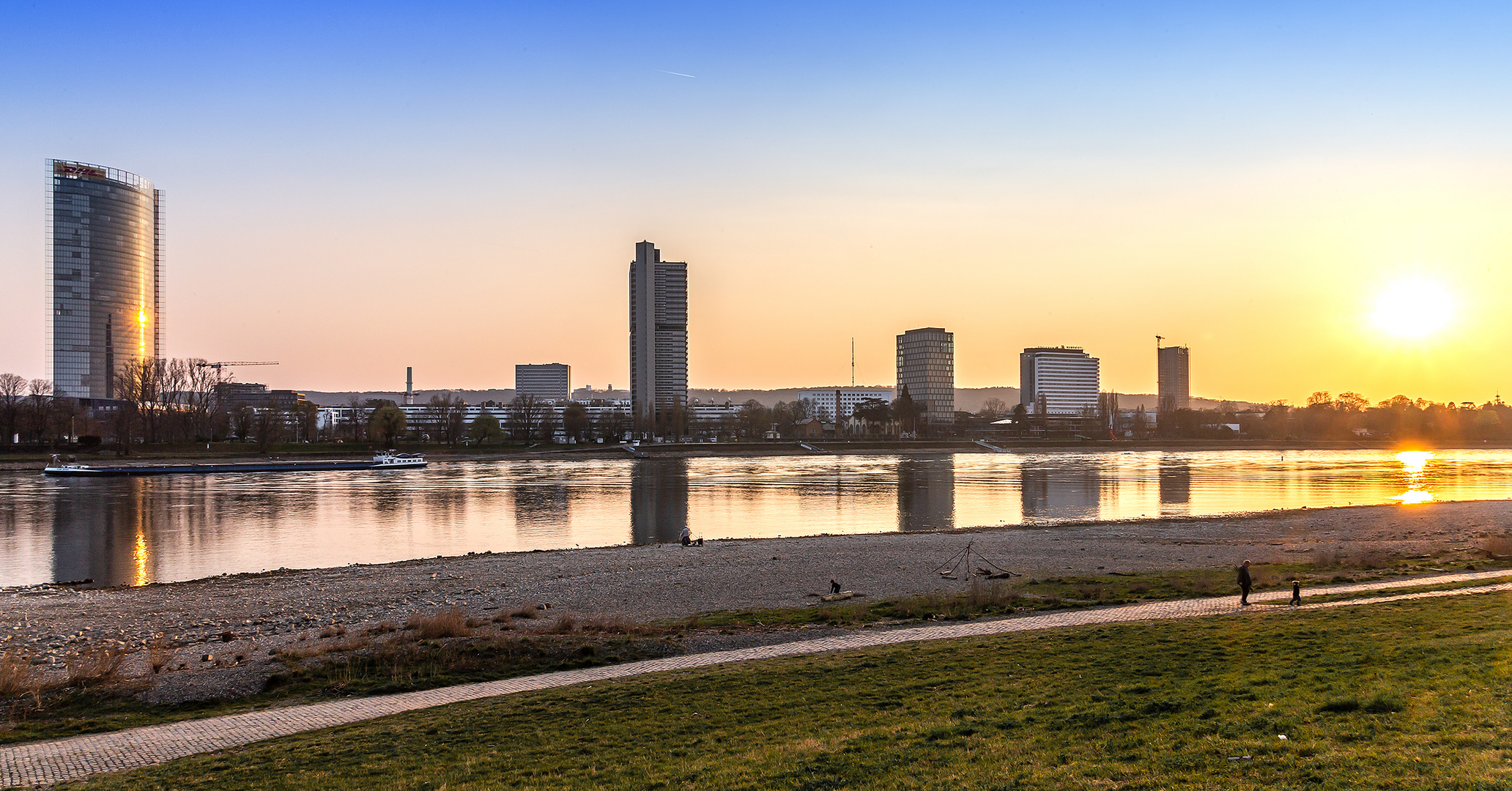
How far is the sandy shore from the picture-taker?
715 inches

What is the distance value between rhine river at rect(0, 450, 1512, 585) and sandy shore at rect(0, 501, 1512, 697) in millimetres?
4355

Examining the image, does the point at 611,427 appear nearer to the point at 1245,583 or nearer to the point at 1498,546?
the point at 1498,546

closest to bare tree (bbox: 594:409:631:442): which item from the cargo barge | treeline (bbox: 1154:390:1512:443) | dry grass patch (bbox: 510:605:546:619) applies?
the cargo barge

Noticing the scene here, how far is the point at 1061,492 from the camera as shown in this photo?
58281mm

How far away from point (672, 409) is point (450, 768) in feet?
490

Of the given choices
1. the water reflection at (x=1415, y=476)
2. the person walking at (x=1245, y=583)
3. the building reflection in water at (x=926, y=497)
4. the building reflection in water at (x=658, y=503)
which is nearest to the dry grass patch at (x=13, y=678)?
the person walking at (x=1245, y=583)

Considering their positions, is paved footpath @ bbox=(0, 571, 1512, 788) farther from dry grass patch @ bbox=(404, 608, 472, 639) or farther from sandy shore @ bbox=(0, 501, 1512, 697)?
dry grass patch @ bbox=(404, 608, 472, 639)

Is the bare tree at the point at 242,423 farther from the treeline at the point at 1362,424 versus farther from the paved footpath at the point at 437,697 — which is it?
the treeline at the point at 1362,424

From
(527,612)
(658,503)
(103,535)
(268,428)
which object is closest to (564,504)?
(658,503)

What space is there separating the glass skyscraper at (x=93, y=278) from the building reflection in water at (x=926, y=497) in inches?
6309

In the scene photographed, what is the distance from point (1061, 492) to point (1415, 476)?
3382 centimetres

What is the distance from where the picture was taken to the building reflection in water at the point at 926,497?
41.2 m

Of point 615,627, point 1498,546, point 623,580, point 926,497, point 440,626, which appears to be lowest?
point 926,497

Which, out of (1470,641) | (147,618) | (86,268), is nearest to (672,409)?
(86,268)
